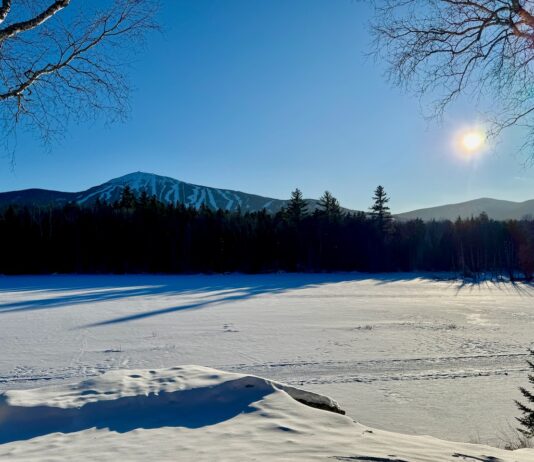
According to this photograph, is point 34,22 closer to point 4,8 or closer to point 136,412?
point 4,8

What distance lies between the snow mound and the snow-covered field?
3631mm

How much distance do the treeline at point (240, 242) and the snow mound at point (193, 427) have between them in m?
56.4

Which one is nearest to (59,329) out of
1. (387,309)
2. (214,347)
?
(214,347)

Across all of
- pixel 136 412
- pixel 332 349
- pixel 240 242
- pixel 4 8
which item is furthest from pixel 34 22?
pixel 240 242

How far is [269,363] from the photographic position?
11273 millimetres

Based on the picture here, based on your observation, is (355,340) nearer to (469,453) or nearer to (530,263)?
(469,453)

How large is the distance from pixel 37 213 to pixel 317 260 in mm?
41116

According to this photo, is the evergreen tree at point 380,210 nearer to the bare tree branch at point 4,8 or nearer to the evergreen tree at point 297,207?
the evergreen tree at point 297,207

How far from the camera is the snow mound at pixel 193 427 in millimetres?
3277

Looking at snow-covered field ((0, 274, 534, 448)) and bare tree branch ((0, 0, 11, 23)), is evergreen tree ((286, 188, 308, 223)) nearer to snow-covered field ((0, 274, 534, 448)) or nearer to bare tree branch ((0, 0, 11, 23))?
snow-covered field ((0, 274, 534, 448))

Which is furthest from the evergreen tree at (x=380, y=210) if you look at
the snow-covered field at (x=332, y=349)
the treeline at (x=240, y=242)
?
the snow-covered field at (x=332, y=349)

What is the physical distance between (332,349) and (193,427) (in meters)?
9.68

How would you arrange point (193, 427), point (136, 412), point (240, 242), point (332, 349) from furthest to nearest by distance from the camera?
1. point (240, 242)
2. point (332, 349)
3. point (136, 412)
4. point (193, 427)

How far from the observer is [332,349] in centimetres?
1301
